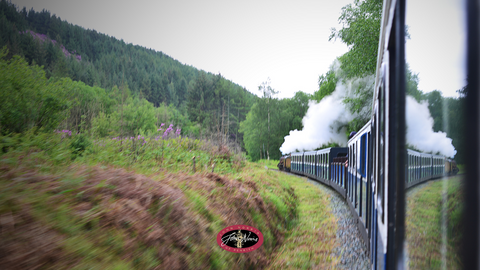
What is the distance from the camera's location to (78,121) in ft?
12.4

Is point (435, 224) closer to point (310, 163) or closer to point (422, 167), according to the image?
point (422, 167)

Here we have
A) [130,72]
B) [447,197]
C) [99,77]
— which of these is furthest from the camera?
[130,72]

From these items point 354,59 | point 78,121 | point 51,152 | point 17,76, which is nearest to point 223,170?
point 78,121

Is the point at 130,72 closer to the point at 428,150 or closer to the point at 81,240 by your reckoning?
the point at 81,240

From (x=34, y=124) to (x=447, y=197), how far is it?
3640 mm

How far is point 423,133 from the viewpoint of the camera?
2.79 ft

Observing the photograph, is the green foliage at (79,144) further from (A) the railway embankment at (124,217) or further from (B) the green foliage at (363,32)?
(B) the green foliage at (363,32)

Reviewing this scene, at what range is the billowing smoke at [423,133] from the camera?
26.6 inches

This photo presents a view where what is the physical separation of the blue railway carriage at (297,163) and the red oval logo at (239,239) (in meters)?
13.5

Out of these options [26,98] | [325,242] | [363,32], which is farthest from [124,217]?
[363,32]

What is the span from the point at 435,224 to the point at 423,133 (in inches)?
12.1

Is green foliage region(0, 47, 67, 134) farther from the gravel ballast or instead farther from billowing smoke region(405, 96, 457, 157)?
the gravel ballast

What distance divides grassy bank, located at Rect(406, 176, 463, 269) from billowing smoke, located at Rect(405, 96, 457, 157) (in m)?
0.10

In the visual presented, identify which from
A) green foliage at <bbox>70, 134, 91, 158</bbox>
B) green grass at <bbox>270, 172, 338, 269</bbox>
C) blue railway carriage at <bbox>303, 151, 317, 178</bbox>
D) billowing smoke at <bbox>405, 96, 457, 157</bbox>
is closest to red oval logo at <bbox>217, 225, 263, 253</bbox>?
green grass at <bbox>270, 172, 338, 269</bbox>
